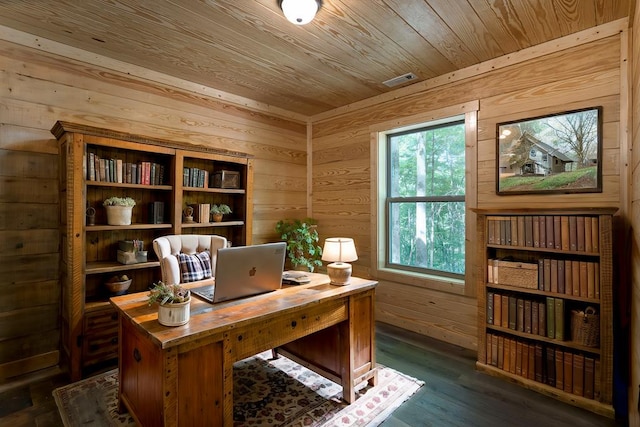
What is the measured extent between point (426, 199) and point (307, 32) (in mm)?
1913

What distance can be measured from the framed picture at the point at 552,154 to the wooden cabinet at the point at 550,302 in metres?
0.33

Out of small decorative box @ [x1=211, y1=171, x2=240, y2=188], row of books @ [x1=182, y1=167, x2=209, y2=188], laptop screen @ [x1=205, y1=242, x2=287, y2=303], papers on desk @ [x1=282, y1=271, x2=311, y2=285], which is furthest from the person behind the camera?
small decorative box @ [x1=211, y1=171, x2=240, y2=188]

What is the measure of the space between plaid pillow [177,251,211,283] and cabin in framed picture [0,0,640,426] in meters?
0.40

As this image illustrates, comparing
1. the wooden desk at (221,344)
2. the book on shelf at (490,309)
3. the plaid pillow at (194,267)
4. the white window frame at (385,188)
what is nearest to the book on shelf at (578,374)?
the book on shelf at (490,309)

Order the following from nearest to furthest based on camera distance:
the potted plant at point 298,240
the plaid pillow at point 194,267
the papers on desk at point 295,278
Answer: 1. the papers on desk at point 295,278
2. the plaid pillow at point 194,267
3. the potted plant at point 298,240

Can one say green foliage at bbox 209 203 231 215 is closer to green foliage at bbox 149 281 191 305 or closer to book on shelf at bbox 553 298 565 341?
green foliage at bbox 149 281 191 305

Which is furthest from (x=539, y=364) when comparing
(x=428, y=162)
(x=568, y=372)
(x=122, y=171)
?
(x=122, y=171)

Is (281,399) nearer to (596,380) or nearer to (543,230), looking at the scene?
(596,380)

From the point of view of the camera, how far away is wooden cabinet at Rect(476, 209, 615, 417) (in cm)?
200

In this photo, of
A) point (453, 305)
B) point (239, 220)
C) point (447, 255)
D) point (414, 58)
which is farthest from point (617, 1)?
point (239, 220)

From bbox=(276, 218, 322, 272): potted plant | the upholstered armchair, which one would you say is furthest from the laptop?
bbox=(276, 218, 322, 272): potted plant

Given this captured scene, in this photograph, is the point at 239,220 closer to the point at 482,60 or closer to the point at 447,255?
the point at 447,255

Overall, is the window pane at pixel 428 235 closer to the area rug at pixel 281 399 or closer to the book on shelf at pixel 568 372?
the book on shelf at pixel 568 372

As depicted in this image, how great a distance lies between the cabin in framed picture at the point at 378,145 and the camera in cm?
207
